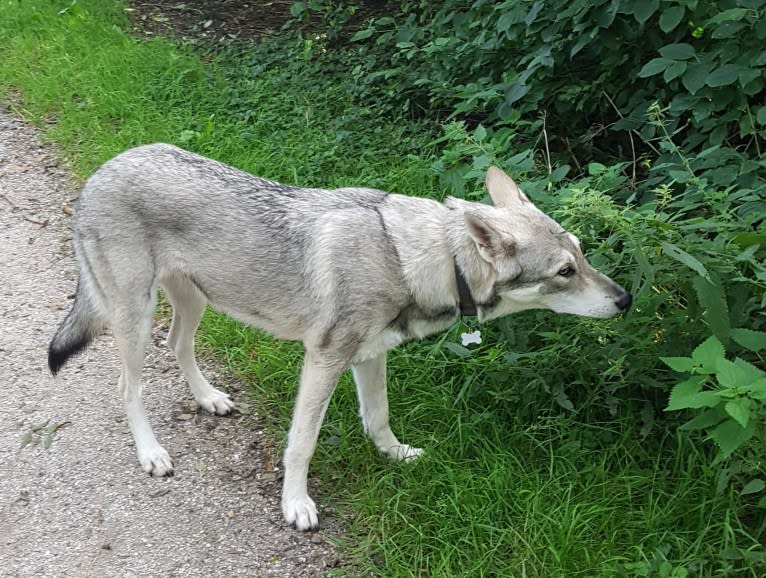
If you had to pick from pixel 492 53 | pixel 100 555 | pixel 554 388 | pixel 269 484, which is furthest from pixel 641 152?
pixel 100 555

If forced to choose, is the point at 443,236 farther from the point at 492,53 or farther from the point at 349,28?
the point at 349,28

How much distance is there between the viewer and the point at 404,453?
3.98m

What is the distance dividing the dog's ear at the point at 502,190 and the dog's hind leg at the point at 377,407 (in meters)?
0.92

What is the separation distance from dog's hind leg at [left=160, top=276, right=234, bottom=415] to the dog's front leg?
0.81 m

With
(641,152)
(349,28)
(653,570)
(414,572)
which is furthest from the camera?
(349,28)

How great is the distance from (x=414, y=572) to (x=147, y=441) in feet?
4.87

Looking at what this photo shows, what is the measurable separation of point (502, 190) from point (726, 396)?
50.2 inches

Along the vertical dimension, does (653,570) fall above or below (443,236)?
below

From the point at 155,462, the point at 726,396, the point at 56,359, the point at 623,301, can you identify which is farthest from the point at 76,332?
the point at 726,396

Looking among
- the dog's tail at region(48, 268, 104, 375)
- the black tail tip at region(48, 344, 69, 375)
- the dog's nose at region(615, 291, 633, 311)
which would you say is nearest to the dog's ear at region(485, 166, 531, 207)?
the dog's nose at region(615, 291, 633, 311)

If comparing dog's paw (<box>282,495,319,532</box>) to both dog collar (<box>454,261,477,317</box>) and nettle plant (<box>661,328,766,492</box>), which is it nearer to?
dog collar (<box>454,261,477,317</box>)

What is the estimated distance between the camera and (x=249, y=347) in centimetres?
477

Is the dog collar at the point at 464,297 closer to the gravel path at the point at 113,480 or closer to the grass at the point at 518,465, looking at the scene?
the grass at the point at 518,465

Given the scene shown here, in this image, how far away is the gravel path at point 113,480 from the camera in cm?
356
